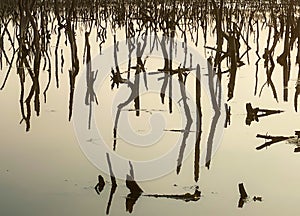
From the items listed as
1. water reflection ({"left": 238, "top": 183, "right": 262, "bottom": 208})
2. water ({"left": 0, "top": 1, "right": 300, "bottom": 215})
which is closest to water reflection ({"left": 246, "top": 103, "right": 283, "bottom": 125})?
water ({"left": 0, "top": 1, "right": 300, "bottom": 215})

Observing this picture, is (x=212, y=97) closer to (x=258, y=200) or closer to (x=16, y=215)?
(x=258, y=200)

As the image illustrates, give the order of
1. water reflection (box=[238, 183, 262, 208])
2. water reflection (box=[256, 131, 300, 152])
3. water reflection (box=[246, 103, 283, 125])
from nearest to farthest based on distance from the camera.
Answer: water reflection (box=[238, 183, 262, 208]) < water reflection (box=[256, 131, 300, 152]) < water reflection (box=[246, 103, 283, 125])

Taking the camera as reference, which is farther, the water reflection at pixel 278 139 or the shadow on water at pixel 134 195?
the water reflection at pixel 278 139

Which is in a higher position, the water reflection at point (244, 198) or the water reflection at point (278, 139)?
the water reflection at point (278, 139)

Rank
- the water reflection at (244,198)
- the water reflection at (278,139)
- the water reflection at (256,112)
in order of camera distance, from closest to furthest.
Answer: the water reflection at (244,198)
the water reflection at (278,139)
the water reflection at (256,112)

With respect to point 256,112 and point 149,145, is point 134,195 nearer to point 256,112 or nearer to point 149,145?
point 149,145

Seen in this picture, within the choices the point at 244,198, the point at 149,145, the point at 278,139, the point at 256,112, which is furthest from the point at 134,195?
the point at 256,112

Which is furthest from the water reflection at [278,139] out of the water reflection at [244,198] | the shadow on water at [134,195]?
the shadow on water at [134,195]

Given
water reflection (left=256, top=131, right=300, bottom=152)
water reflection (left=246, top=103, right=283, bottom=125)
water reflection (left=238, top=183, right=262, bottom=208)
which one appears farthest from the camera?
water reflection (left=246, top=103, right=283, bottom=125)

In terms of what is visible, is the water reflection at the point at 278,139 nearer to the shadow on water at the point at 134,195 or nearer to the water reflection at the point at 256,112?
the water reflection at the point at 256,112

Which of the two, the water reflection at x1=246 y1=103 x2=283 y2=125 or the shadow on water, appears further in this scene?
the water reflection at x1=246 y1=103 x2=283 y2=125

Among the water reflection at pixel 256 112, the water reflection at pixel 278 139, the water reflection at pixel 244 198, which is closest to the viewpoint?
the water reflection at pixel 244 198

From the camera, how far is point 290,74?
6.56m

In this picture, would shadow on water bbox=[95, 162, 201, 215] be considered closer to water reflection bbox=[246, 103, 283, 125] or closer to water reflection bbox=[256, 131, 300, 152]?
water reflection bbox=[256, 131, 300, 152]
